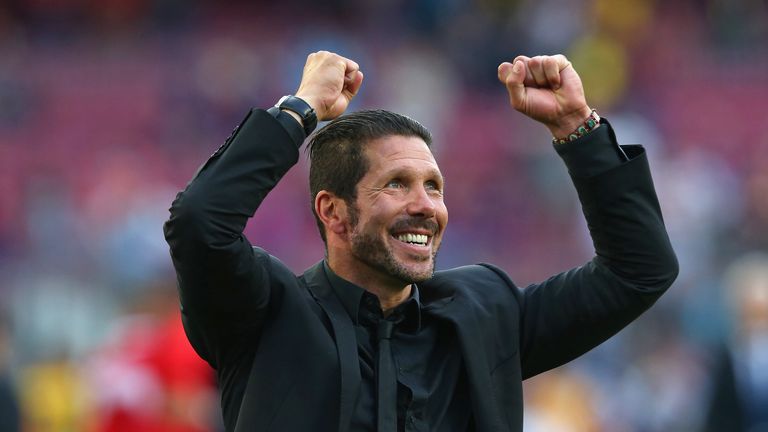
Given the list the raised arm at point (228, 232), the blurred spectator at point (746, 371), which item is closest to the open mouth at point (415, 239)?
the raised arm at point (228, 232)

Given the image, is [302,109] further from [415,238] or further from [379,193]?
[415,238]

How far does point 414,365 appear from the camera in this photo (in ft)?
11.3

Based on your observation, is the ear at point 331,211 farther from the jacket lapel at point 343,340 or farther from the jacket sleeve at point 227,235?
the jacket sleeve at point 227,235

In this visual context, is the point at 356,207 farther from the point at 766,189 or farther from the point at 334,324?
the point at 766,189

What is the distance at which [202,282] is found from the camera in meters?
3.22

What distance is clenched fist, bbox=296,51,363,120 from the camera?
346 cm

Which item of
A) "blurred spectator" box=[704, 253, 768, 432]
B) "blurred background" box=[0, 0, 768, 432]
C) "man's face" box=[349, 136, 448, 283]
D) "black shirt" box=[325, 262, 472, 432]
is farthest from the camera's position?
"blurred background" box=[0, 0, 768, 432]

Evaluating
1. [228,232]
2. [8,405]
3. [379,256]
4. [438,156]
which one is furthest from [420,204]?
[438,156]

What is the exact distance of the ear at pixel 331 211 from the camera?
3.58m

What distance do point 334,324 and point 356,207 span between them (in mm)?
320

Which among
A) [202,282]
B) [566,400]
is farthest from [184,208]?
[566,400]

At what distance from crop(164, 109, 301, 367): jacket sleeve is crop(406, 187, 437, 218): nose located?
31 centimetres

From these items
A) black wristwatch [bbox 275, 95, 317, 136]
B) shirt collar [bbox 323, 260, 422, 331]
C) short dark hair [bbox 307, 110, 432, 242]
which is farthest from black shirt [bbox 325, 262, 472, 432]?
black wristwatch [bbox 275, 95, 317, 136]

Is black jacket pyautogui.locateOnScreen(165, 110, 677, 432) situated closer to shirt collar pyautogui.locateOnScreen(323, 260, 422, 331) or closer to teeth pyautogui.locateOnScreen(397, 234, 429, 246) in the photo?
shirt collar pyautogui.locateOnScreen(323, 260, 422, 331)
